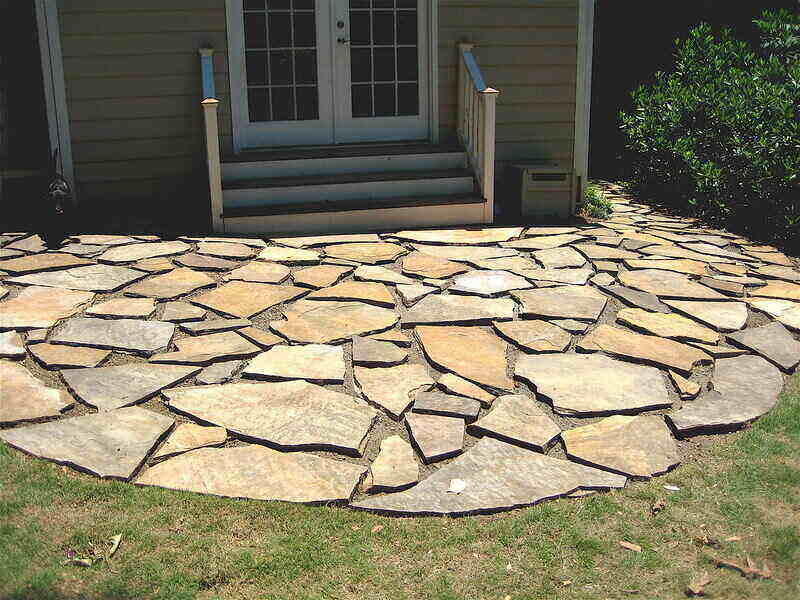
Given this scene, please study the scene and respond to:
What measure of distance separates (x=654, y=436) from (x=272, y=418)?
1.47 metres

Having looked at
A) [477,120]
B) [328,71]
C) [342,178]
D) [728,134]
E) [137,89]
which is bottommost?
[342,178]

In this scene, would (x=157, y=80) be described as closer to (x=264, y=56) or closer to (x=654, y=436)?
(x=264, y=56)

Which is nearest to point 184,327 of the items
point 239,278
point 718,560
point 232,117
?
point 239,278

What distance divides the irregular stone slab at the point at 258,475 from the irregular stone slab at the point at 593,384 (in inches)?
39.7

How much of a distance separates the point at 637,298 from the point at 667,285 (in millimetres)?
388

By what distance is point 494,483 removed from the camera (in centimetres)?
284

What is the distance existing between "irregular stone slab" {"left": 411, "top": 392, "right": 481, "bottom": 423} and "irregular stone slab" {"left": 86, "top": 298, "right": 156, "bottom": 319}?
168 centimetres

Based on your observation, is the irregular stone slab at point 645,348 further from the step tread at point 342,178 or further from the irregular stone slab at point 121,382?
the step tread at point 342,178

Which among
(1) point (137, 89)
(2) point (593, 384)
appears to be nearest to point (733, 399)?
(2) point (593, 384)

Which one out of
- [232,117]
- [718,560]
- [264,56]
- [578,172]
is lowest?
[718,560]

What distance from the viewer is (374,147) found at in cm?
723

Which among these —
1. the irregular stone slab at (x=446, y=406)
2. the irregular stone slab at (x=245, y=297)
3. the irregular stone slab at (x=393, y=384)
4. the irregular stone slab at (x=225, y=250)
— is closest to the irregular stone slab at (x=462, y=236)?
the irregular stone slab at (x=225, y=250)

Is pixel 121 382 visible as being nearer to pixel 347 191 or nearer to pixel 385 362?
pixel 385 362

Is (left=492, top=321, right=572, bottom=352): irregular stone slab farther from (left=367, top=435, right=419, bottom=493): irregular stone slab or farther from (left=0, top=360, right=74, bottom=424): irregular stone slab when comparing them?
(left=0, top=360, right=74, bottom=424): irregular stone slab
